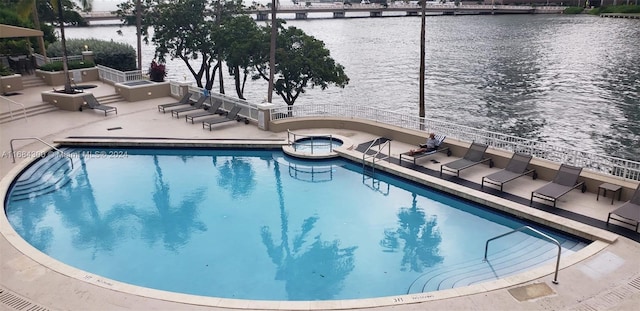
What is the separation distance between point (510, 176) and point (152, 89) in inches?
743

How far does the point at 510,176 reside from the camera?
13.0m

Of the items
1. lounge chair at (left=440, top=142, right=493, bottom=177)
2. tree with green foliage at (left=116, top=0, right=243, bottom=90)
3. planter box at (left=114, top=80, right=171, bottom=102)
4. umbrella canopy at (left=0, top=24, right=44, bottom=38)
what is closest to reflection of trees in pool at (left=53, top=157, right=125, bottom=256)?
lounge chair at (left=440, top=142, right=493, bottom=177)

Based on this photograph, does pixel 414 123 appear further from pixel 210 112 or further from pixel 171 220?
pixel 171 220

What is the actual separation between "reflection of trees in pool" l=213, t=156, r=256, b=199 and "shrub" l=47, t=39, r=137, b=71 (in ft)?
61.1

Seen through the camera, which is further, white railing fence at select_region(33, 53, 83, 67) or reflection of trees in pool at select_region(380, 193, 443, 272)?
white railing fence at select_region(33, 53, 83, 67)

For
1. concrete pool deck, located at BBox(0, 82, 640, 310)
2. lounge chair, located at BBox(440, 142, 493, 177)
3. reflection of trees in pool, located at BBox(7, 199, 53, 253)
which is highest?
lounge chair, located at BBox(440, 142, 493, 177)

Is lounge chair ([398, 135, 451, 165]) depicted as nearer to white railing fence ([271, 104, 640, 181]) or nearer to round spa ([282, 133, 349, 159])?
white railing fence ([271, 104, 640, 181])

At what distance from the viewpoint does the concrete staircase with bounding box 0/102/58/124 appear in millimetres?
20203

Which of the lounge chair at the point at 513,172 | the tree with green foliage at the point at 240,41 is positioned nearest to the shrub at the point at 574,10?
the tree with green foliage at the point at 240,41

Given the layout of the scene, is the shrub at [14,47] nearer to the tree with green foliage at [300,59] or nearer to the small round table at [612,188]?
the tree with green foliage at [300,59]

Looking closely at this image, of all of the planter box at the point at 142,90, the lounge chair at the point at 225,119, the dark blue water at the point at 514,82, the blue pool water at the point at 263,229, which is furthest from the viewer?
the dark blue water at the point at 514,82

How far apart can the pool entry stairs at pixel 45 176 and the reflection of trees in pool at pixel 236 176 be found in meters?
4.79

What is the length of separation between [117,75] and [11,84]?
5.14 metres

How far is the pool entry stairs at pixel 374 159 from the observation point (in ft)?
47.5
